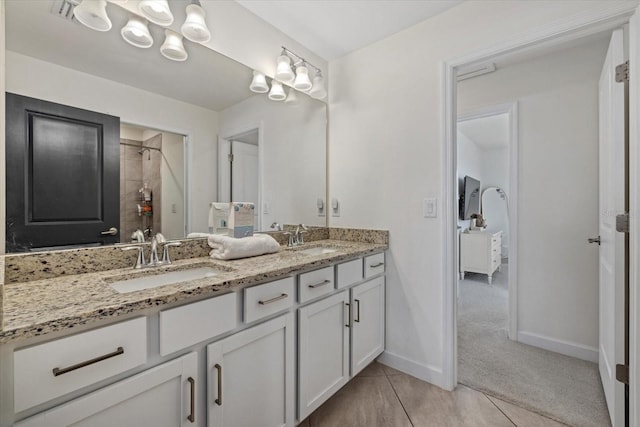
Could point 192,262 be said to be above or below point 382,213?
below

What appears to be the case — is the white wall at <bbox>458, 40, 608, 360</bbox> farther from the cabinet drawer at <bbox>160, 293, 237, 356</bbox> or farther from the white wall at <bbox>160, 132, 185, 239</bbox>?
the white wall at <bbox>160, 132, 185, 239</bbox>

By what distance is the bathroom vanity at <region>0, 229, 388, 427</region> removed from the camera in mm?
705

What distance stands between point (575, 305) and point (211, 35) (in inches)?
121

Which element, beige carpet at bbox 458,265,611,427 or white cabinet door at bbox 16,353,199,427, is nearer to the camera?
white cabinet door at bbox 16,353,199,427

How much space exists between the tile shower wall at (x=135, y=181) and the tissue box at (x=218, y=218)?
0.29 metres

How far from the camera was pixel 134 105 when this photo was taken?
1363 mm

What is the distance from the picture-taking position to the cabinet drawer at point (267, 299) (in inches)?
44.8

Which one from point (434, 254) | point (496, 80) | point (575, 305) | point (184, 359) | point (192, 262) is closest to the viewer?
point (184, 359)

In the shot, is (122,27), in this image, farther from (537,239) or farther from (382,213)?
(537,239)

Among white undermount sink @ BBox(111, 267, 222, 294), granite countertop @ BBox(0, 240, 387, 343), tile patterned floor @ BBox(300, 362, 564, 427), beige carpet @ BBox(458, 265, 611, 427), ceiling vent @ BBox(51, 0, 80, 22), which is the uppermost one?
ceiling vent @ BBox(51, 0, 80, 22)

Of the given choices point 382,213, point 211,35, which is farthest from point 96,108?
point 382,213

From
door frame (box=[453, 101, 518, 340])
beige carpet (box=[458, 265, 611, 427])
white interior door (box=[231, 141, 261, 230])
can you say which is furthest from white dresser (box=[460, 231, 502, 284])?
white interior door (box=[231, 141, 261, 230])

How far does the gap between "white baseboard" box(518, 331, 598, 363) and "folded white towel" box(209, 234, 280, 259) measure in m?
2.23

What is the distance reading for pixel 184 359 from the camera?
944 millimetres
